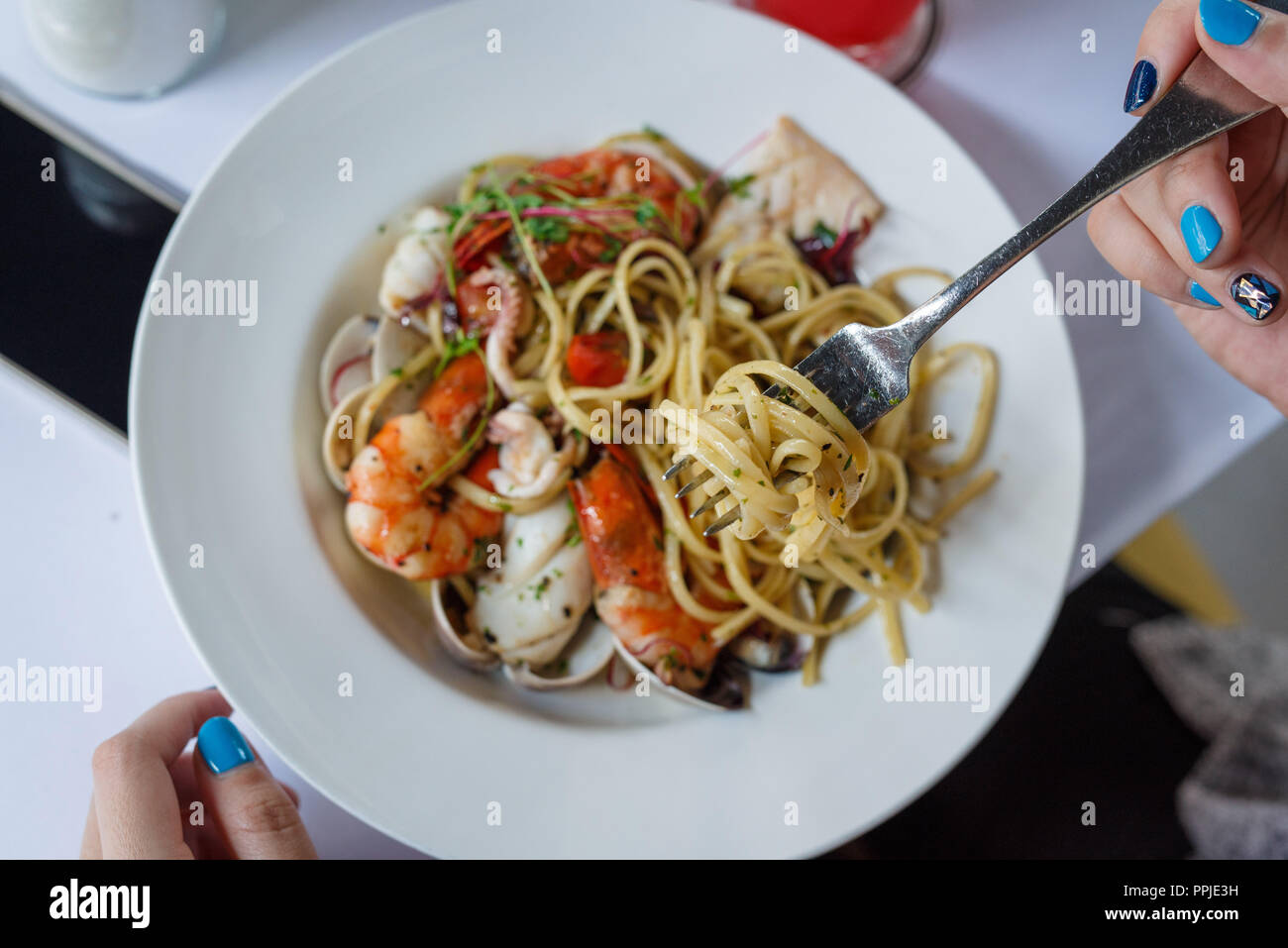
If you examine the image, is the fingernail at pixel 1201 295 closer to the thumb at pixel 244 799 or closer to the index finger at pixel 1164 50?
the index finger at pixel 1164 50

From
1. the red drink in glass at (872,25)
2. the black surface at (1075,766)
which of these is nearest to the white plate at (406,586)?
the red drink in glass at (872,25)

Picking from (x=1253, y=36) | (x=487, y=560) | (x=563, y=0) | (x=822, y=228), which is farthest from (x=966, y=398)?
(x=563, y=0)

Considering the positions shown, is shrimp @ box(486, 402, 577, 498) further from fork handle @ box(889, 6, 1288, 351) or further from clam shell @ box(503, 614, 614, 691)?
fork handle @ box(889, 6, 1288, 351)

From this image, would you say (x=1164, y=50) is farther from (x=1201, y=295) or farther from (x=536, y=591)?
(x=536, y=591)

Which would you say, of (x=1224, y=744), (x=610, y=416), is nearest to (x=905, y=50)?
(x=610, y=416)
